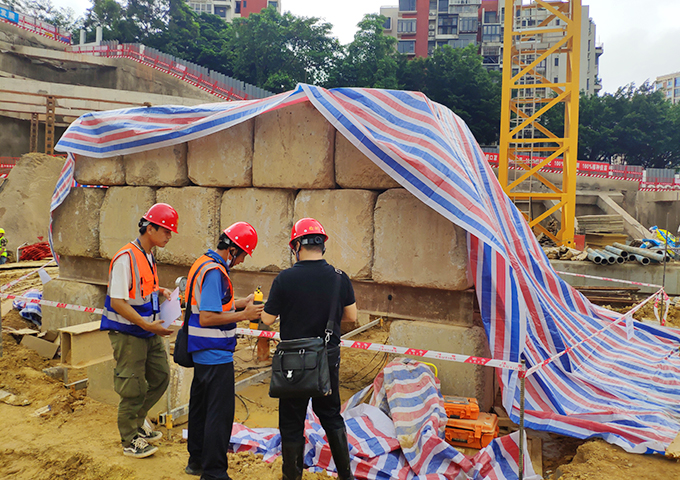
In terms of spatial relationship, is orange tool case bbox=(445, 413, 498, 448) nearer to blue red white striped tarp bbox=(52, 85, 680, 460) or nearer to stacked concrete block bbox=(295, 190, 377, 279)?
blue red white striped tarp bbox=(52, 85, 680, 460)

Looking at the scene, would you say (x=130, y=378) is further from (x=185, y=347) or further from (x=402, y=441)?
(x=402, y=441)

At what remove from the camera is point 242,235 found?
3.11 meters

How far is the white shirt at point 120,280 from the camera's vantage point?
10.8 ft

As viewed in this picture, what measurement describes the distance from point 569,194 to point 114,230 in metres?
13.2

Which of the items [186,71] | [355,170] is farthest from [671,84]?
[355,170]

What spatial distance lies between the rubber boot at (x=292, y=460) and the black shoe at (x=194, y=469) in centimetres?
62

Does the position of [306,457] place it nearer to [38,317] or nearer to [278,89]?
[38,317]

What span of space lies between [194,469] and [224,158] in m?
3.21

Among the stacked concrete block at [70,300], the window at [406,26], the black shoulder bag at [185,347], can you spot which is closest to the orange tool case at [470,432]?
the black shoulder bag at [185,347]

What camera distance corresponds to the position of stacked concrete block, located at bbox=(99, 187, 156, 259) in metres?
5.69

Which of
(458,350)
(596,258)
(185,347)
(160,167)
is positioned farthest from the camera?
(596,258)

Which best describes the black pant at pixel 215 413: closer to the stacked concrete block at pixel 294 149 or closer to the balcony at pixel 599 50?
the stacked concrete block at pixel 294 149

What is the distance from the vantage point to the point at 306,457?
3.42 meters

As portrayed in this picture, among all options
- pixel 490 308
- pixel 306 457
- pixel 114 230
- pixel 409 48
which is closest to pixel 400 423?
pixel 306 457
